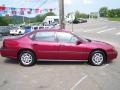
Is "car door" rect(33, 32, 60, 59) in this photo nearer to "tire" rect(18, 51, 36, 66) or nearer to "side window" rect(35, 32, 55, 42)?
"side window" rect(35, 32, 55, 42)

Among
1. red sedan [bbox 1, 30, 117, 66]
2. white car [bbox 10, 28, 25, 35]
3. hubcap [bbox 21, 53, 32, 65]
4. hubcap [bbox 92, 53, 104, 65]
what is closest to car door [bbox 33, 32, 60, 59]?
red sedan [bbox 1, 30, 117, 66]

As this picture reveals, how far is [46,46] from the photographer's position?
1180cm

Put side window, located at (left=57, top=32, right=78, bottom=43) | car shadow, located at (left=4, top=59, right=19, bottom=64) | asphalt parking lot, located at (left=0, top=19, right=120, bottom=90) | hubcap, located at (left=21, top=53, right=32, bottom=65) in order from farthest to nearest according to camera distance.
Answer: car shadow, located at (left=4, top=59, right=19, bottom=64) < side window, located at (left=57, top=32, right=78, bottom=43) < hubcap, located at (left=21, top=53, right=32, bottom=65) < asphalt parking lot, located at (left=0, top=19, right=120, bottom=90)

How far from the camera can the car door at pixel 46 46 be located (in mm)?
11797

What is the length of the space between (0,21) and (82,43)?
8258 cm

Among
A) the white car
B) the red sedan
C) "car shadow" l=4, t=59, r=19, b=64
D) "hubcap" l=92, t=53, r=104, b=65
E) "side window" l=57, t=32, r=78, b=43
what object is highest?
"side window" l=57, t=32, r=78, b=43

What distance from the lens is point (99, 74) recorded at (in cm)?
1026

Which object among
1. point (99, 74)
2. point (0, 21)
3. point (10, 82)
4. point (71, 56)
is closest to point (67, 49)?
point (71, 56)

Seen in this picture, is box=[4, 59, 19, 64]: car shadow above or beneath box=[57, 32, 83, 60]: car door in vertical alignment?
beneath

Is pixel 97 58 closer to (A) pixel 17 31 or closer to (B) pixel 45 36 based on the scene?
(B) pixel 45 36

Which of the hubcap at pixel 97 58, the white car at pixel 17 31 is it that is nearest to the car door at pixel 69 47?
the hubcap at pixel 97 58

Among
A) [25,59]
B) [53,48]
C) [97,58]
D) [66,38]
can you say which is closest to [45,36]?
[53,48]

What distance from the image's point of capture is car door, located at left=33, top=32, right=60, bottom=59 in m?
11.8

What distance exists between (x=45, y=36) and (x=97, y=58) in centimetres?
216
